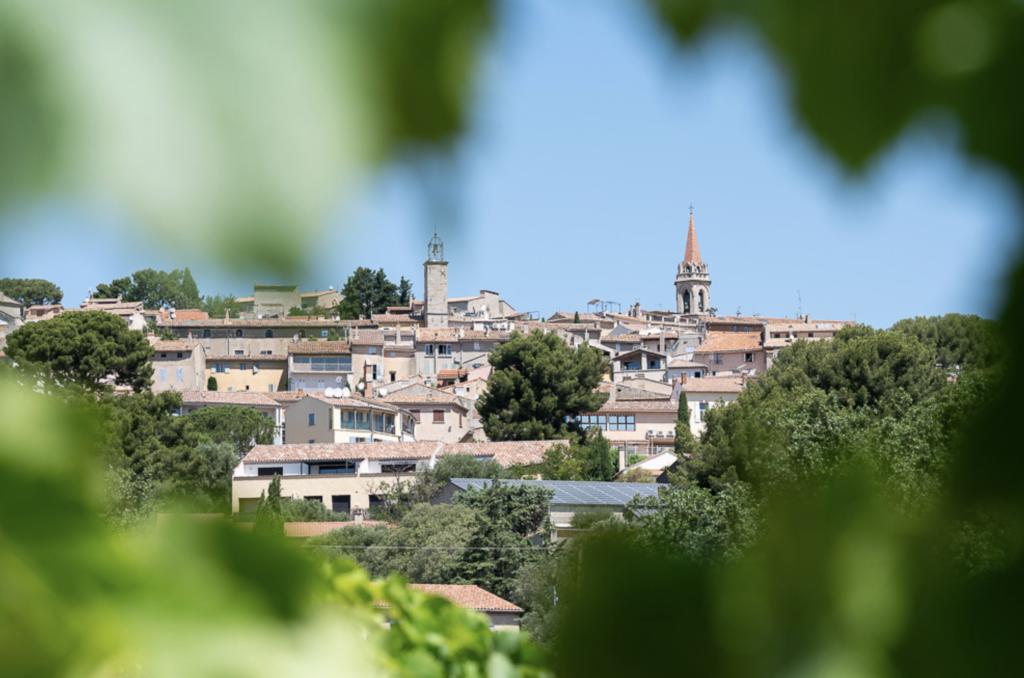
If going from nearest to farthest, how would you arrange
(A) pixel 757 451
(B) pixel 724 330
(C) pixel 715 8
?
1. (C) pixel 715 8
2. (A) pixel 757 451
3. (B) pixel 724 330

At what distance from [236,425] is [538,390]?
1069 cm

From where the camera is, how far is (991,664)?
40 centimetres

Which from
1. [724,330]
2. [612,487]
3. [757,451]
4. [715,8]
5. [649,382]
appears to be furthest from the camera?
[724,330]

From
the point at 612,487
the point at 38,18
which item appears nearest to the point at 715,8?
the point at 38,18

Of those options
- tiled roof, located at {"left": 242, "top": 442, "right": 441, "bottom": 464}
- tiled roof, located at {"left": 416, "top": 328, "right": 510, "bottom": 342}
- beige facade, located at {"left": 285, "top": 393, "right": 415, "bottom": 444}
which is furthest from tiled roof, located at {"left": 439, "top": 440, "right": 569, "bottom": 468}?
tiled roof, located at {"left": 416, "top": 328, "right": 510, "bottom": 342}

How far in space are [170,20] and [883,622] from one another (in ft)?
1.27

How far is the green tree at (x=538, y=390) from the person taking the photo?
31.8m

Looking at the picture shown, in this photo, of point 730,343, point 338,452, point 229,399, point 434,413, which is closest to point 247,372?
point 229,399

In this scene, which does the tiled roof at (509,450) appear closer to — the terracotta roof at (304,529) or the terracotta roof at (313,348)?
the terracotta roof at (313,348)

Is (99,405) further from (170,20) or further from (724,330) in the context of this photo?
(724,330)

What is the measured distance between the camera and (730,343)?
128 ft

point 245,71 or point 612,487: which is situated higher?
point 245,71

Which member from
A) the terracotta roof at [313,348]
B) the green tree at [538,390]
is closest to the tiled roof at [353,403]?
the terracotta roof at [313,348]

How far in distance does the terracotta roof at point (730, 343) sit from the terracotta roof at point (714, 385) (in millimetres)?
2309
